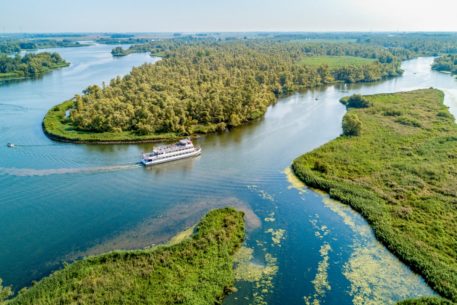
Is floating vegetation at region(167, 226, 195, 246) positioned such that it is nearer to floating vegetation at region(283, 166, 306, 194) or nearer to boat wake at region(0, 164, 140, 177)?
floating vegetation at region(283, 166, 306, 194)

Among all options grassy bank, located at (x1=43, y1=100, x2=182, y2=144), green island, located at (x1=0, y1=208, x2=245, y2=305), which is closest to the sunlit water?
grassy bank, located at (x1=43, y1=100, x2=182, y2=144)

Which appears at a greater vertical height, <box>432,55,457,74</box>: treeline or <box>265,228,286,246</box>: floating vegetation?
<box>432,55,457,74</box>: treeline

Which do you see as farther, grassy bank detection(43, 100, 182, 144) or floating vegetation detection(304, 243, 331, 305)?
grassy bank detection(43, 100, 182, 144)

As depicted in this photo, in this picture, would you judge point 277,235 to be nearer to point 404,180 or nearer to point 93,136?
point 404,180

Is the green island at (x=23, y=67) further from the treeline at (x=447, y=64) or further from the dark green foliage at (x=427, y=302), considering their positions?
the treeline at (x=447, y=64)

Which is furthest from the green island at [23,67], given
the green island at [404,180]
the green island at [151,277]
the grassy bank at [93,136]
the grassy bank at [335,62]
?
the green island at [151,277]

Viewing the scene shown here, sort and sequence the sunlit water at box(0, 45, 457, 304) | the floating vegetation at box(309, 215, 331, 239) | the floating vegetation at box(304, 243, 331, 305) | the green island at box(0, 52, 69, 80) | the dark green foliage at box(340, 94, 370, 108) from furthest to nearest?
the green island at box(0, 52, 69, 80), the dark green foliage at box(340, 94, 370, 108), the floating vegetation at box(309, 215, 331, 239), the sunlit water at box(0, 45, 457, 304), the floating vegetation at box(304, 243, 331, 305)

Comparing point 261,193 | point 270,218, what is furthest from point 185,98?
point 270,218
